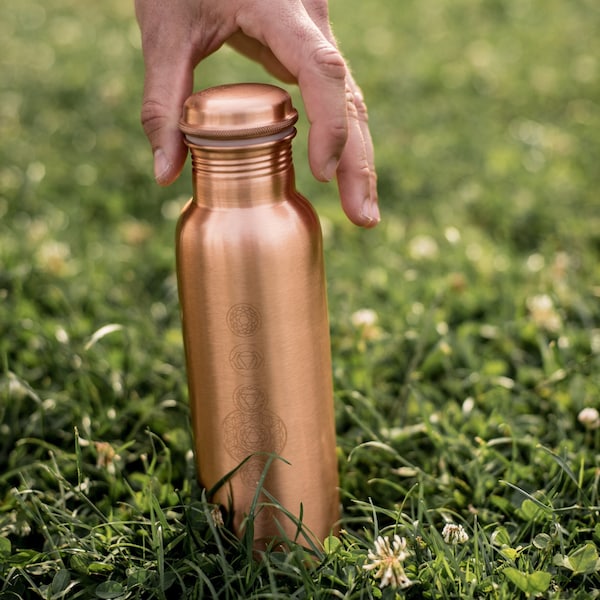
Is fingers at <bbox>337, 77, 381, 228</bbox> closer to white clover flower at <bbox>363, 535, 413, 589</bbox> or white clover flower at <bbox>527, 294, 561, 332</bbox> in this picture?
white clover flower at <bbox>363, 535, 413, 589</bbox>

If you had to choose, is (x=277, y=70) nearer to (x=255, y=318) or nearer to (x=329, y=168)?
(x=329, y=168)

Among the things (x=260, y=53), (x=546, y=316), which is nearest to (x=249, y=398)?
(x=260, y=53)

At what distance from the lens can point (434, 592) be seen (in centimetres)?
164

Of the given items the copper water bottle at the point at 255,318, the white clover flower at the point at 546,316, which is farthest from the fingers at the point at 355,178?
the white clover flower at the point at 546,316

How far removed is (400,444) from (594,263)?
48.7 inches

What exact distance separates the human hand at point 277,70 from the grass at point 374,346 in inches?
24.9

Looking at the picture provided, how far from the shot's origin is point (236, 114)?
1.59 metres

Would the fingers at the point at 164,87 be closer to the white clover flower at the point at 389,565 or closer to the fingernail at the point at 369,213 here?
the fingernail at the point at 369,213

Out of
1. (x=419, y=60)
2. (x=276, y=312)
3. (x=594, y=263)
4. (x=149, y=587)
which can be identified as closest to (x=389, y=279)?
(x=594, y=263)

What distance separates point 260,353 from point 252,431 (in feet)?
0.56

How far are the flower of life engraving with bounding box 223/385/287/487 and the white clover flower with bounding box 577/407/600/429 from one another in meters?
0.80

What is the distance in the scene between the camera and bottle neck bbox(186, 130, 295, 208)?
1612mm

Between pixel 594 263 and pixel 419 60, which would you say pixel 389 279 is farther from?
pixel 419 60

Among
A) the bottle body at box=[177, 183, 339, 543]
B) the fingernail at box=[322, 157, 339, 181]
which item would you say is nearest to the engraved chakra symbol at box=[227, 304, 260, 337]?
the bottle body at box=[177, 183, 339, 543]
